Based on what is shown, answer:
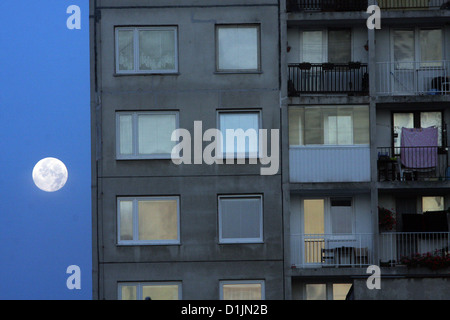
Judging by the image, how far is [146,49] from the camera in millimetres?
31781

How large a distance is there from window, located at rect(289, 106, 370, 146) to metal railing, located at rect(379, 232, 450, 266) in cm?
344

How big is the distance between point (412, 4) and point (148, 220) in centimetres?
1211

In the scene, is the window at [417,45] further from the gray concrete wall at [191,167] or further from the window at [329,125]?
the gray concrete wall at [191,167]

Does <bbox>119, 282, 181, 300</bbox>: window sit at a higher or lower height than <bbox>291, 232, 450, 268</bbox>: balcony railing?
lower

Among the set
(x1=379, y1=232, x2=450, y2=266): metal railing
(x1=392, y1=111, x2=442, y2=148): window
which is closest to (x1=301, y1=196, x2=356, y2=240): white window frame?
(x1=379, y1=232, x2=450, y2=266): metal railing

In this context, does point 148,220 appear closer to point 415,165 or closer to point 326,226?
point 326,226

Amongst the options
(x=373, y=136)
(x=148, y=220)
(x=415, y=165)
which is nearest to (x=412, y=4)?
(x=373, y=136)

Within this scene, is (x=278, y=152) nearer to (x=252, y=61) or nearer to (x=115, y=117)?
(x=252, y=61)

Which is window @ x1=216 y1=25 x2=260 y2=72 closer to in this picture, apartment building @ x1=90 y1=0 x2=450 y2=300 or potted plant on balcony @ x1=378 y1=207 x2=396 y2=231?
apartment building @ x1=90 y1=0 x2=450 y2=300

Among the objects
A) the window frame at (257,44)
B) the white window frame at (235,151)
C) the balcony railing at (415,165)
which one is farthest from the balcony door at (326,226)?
the window frame at (257,44)

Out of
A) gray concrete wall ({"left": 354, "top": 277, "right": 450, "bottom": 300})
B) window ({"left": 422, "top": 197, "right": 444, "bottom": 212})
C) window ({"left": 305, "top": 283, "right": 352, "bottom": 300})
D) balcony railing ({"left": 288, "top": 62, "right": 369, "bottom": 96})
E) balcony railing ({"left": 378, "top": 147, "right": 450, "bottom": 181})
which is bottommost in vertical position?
window ({"left": 305, "top": 283, "right": 352, "bottom": 300})

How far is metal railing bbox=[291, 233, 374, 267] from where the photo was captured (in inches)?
1223

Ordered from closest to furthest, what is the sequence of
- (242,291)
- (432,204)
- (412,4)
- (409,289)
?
(409,289)
(242,291)
(432,204)
(412,4)
